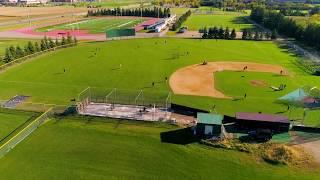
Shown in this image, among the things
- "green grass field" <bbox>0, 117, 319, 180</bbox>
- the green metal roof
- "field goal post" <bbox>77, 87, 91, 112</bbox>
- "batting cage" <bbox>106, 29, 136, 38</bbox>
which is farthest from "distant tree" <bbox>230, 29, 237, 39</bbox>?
"green grass field" <bbox>0, 117, 319, 180</bbox>

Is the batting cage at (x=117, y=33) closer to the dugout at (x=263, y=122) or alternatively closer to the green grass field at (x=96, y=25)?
the green grass field at (x=96, y=25)

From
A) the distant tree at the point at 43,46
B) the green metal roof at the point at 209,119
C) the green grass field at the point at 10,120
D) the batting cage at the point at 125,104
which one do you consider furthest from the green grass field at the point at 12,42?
the green metal roof at the point at 209,119

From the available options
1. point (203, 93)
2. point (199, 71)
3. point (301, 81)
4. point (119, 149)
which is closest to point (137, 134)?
point (119, 149)

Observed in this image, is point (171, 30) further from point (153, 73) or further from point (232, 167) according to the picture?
point (232, 167)

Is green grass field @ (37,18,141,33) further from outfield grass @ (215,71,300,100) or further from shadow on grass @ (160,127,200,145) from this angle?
shadow on grass @ (160,127,200,145)

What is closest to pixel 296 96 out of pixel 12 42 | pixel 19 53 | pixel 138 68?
pixel 138 68
